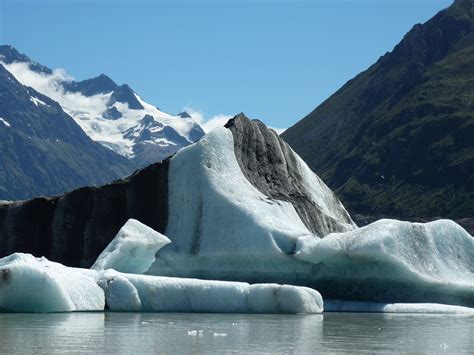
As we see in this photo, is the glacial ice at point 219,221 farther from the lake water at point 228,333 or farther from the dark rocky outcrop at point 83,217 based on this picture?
the lake water at point 228,333

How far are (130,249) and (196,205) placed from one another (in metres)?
5.53

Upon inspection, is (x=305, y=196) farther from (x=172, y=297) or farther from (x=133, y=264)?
(x=172, y=297)

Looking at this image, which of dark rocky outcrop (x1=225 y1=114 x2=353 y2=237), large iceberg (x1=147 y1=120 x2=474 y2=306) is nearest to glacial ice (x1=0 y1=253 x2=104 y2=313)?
large iceberg (x1=147 y1=120 x2=474 y2=306)

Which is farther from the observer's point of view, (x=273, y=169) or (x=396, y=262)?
(x=273, y=169)

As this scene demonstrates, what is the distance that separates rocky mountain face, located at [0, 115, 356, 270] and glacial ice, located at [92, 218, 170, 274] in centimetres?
295

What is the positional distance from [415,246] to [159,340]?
16.6m

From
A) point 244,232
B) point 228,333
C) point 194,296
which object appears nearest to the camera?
point 228,333

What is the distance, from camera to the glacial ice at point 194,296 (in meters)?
32.4

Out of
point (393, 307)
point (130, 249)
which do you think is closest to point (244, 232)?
point (130, 249)

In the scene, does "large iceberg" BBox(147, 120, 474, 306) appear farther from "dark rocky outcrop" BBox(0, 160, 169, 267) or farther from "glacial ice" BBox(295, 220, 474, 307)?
"dark rocky outcrop" BBox(0, 160, 169, 267)

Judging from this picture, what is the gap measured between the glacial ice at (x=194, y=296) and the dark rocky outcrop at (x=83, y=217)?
8859 millimetres

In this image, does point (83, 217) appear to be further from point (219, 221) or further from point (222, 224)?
point (222, 224)

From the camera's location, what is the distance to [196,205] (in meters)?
41.1

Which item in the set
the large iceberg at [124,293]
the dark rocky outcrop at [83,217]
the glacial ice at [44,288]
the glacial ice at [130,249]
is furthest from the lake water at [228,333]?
the dark rocky outcrop at [83,217]
